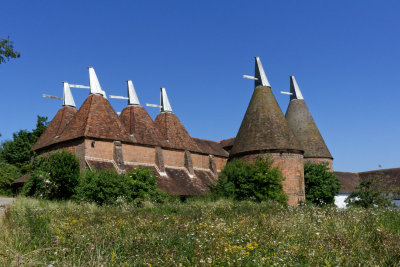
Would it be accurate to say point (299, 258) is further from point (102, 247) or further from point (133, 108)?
point (133, 108)

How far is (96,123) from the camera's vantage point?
2170cm

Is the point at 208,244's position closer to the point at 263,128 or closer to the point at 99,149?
the point at 99,149

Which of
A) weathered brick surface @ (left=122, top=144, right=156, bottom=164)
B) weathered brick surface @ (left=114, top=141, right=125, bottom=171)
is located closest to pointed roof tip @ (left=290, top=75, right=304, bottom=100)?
weathered brick surface @ (left=122, top=144, right=156, bottom=164)

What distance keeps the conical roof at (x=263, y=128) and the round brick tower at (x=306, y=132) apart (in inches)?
211

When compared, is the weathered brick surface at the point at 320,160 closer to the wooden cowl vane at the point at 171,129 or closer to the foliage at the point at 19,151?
the wooden cowl vane at the point at 171,129

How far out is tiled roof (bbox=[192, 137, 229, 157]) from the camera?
29.8 metres

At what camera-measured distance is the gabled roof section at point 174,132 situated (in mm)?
26706

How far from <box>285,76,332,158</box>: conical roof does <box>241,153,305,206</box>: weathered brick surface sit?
6.07m

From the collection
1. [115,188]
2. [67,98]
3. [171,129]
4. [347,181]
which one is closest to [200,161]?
[171,129]

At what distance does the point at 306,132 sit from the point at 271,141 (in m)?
7.60

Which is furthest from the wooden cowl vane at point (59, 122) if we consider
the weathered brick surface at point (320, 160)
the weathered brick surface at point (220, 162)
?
the weathered brick surface at point (320, 160)

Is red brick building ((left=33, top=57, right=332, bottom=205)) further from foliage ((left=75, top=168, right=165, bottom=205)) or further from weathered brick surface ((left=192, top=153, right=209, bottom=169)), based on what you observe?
foliage ((left=75, top=168, right=165, bottom=205))

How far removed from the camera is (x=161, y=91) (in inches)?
1166

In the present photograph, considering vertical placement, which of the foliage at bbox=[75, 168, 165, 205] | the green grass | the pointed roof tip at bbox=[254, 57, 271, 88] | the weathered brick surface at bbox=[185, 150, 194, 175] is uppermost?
the pointed roof tip at bbox=[254, 57, 271, 88]
